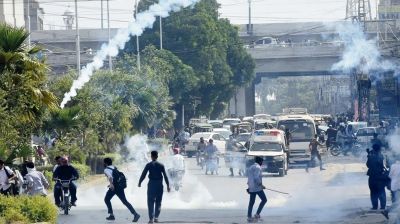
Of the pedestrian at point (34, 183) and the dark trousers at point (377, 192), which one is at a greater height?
the pedestrian at point (34, 183)

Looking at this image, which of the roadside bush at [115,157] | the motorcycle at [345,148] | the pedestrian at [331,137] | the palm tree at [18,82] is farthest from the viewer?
the pedestrian at [331,137]

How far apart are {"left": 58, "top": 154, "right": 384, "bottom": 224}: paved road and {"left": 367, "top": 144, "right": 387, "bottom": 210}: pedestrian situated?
434 millimetres

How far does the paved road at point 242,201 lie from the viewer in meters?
25.3

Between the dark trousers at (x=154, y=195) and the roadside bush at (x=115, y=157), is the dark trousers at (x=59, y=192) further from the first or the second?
the roadside bush at (x=115, y=157)

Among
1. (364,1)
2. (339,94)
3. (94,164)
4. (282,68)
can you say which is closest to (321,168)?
(94,164)

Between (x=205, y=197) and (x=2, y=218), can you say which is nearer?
(x=2, y=218)

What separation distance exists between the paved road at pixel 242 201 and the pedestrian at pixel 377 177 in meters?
0.43

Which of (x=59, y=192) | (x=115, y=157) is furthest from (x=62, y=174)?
(x=115, y=157)

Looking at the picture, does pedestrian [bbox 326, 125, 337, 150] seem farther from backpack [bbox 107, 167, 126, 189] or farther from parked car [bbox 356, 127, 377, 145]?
backpack [bbox 107, 167, 126, 189]

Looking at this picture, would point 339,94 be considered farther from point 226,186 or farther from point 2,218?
point 2,218

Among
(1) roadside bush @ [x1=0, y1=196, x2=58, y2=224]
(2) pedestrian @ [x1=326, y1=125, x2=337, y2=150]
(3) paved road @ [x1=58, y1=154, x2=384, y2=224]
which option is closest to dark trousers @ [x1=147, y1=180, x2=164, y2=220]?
(3) paved road @ [x1=58, y1=154, x2=384, y2=224]

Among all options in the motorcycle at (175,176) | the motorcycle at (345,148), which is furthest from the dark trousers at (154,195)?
the motorcycle at (345,148)

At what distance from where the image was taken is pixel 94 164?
45.4 metres

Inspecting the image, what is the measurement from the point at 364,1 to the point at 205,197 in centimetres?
2879
